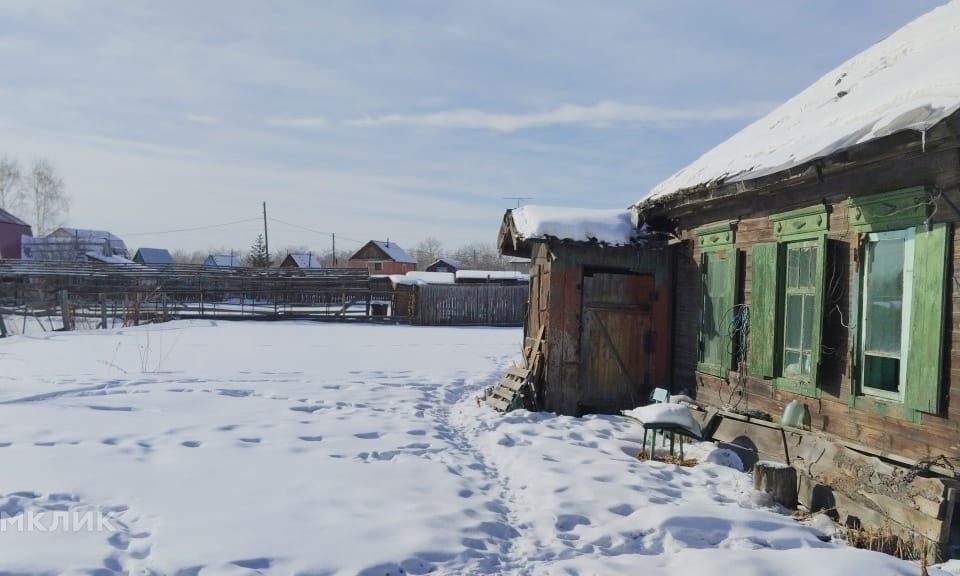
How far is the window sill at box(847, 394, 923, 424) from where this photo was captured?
504cm

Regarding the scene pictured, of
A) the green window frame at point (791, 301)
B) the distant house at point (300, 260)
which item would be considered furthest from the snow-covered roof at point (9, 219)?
the green window frame at point (791, 301)

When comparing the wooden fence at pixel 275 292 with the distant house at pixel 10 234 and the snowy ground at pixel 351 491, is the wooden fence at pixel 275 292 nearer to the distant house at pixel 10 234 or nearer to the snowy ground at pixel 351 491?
the snowy ground at pixel 351 491

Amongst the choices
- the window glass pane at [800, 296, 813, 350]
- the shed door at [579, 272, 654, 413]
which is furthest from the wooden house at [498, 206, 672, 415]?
the window glass pane at [800, 296, 813, 350]

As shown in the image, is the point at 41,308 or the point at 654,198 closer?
the point at 654,198

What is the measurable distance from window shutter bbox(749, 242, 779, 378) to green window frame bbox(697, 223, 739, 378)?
1.58ft

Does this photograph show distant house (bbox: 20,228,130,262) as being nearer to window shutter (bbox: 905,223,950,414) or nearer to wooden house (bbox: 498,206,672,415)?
wooden house (bbox: 498,206,672,415)

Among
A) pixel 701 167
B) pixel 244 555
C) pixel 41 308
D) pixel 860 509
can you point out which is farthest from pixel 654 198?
pixel 41 308

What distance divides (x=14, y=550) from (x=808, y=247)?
7043 millimetres

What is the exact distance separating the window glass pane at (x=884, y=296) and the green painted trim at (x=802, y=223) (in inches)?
26.6

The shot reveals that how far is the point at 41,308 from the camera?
26203 mm

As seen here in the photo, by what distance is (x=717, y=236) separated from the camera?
8.13m

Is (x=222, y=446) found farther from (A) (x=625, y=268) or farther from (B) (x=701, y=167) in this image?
(B) (x=701, y=167)

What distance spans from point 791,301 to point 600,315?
301 centimetres

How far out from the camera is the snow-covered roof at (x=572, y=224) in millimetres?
8898
